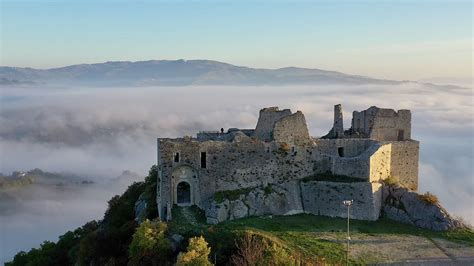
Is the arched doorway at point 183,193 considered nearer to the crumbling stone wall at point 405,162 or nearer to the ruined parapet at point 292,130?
the ruined parapet at point 292,130

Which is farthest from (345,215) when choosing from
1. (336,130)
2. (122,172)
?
(122,172)

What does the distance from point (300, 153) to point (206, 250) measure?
1223cm

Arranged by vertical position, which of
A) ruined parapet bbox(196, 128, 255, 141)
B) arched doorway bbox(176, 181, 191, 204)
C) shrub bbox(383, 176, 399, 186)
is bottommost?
arched doorway bbox(176, 181, 191, 204)

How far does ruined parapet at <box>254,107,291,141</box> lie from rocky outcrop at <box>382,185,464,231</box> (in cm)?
850

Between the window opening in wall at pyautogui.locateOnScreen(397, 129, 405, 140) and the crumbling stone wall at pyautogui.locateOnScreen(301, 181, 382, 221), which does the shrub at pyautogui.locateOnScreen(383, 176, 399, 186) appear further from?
the window opening in wall at pyautogui.locateOnScreen(397, 129, 405, 140)

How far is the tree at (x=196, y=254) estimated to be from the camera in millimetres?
26908

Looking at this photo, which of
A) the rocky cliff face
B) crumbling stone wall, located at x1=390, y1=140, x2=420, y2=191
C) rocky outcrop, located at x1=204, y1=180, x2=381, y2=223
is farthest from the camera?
crumbling stone wall, located at x1=390, y1=140, x2=420, y2=191

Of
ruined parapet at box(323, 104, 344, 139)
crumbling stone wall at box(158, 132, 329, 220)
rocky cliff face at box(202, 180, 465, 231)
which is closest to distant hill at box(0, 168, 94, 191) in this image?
ruined parapet at box(323, 104, 344, 139)

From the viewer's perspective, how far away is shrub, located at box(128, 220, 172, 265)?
30.3 meters

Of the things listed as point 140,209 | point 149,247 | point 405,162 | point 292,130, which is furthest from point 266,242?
point 405,162

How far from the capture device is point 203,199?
36438 mm

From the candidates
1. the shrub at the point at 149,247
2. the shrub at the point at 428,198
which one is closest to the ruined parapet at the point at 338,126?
the shrub at the point at 428,198

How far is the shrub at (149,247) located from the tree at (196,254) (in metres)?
2.84

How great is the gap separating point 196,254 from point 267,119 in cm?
1488
